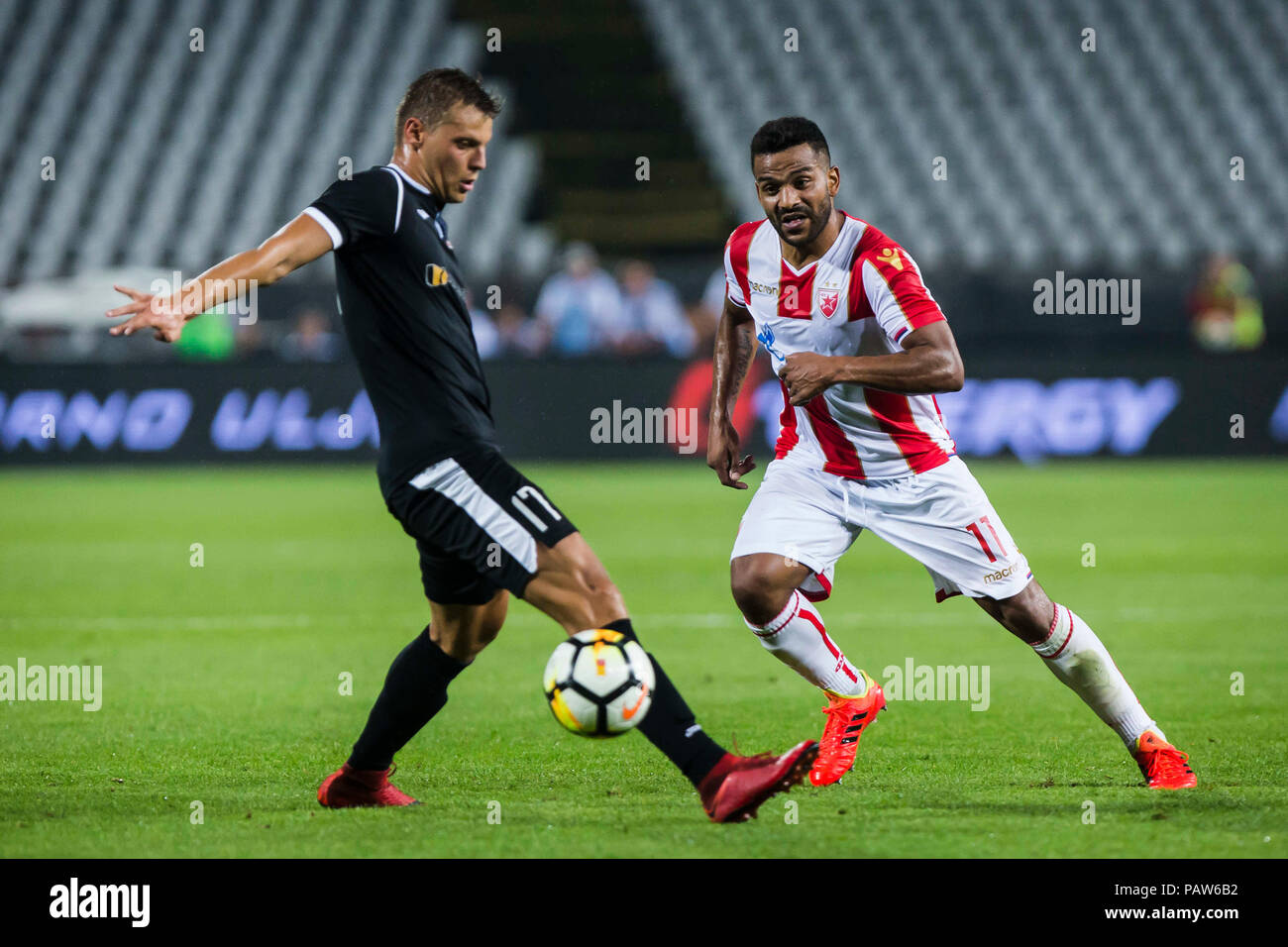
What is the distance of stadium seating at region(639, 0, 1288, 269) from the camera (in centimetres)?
2798

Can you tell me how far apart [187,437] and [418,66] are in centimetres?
1204

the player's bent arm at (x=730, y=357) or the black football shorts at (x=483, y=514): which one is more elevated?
the player's bent arm at (x=730, y=357)

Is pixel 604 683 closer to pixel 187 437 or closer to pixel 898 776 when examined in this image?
pixel 898 776

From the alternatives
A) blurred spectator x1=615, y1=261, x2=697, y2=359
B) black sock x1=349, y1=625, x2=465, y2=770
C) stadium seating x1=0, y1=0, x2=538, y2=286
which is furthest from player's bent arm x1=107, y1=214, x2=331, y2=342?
stadium seating x1=0, y1=0, x2=538, y2=286

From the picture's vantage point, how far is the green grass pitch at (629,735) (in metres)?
4.80

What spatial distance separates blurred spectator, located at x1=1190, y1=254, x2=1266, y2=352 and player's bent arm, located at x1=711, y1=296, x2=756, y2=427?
16824 millimetres

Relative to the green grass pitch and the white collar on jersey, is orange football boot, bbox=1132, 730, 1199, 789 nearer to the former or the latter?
the green grass pitch

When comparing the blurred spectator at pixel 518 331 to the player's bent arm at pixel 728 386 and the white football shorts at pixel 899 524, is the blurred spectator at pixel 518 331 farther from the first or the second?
the white football shorts at pixel 899 524

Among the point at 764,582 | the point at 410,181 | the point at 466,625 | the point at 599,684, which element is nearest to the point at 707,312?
the point at 764,582

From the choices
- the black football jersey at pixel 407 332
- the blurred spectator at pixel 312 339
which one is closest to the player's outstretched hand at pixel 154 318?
the black football jersey at pixel 407 332

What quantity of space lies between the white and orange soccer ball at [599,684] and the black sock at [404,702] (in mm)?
777

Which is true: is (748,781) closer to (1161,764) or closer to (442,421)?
(442,421)

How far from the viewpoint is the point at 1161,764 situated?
18.0 feet

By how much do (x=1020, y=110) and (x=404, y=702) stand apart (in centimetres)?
2655
